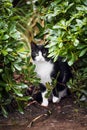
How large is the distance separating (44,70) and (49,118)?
53cm

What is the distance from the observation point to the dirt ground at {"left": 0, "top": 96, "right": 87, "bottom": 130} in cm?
389

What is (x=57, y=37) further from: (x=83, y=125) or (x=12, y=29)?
(x=83, y=125)

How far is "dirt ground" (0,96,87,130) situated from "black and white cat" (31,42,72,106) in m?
0.13

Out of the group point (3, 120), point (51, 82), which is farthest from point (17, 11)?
point (3, 120)

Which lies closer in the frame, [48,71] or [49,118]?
[49,118]

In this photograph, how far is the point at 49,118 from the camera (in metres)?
4.05

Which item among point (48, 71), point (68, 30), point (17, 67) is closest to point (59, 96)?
point (48, 71)

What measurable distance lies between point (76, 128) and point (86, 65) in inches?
27.3

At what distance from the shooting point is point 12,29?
374 centimetres

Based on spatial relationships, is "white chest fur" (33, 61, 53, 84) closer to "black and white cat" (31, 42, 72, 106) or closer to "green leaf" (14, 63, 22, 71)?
"black and white cat" (31, 42, 72, 106)

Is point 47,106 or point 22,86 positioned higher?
point 22,86

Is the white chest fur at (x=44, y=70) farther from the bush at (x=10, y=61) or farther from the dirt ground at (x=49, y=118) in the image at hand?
the dirt ground at (x=49, y=118)

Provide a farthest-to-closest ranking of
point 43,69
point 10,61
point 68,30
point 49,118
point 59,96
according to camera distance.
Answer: point 59,96, point 43,69, point 49,118, point 10,61, point 68,30

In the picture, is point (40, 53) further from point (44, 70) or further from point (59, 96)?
point (59, 96)
